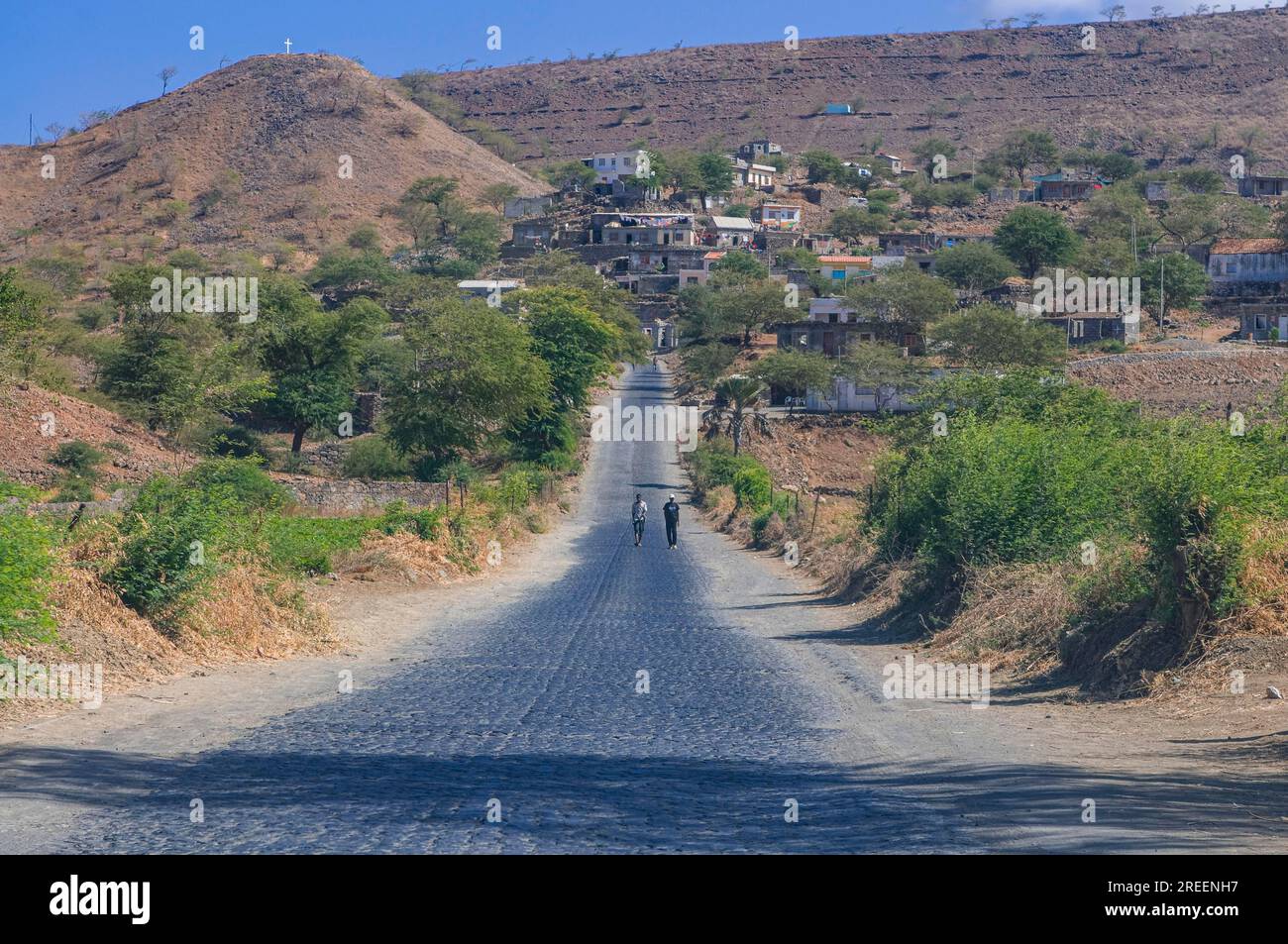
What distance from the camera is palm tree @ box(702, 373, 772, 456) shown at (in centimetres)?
6500

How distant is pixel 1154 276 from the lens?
93.2 metres

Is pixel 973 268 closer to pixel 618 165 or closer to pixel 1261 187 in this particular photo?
pixel 1261 187

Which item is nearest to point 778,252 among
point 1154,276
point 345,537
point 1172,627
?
point 1154,276

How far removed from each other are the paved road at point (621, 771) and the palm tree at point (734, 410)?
48.1m

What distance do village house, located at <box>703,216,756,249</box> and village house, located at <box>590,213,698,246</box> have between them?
77.4 inches

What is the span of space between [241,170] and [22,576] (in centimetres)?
17520

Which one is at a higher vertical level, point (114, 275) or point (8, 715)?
point (114, 275)

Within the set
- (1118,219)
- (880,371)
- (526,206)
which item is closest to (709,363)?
(880,371)

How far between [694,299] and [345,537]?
81966 mm

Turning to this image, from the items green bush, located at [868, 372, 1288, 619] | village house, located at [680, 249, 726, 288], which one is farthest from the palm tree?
village house, located at [680, 249, 726, 288]

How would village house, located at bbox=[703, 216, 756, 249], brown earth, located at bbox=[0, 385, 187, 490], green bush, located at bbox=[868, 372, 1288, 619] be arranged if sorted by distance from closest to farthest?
green bush, located at bbox=[868, 372, 1288, 619] < brown earth, located at bbox=[0, 385, 187, 490] < village house, located at bbox=[703, 216, 756, 249]

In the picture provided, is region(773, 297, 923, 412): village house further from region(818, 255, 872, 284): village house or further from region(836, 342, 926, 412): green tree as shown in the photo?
region(818, 255, 872, 284): village house

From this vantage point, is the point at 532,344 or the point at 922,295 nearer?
the point at 532,344
